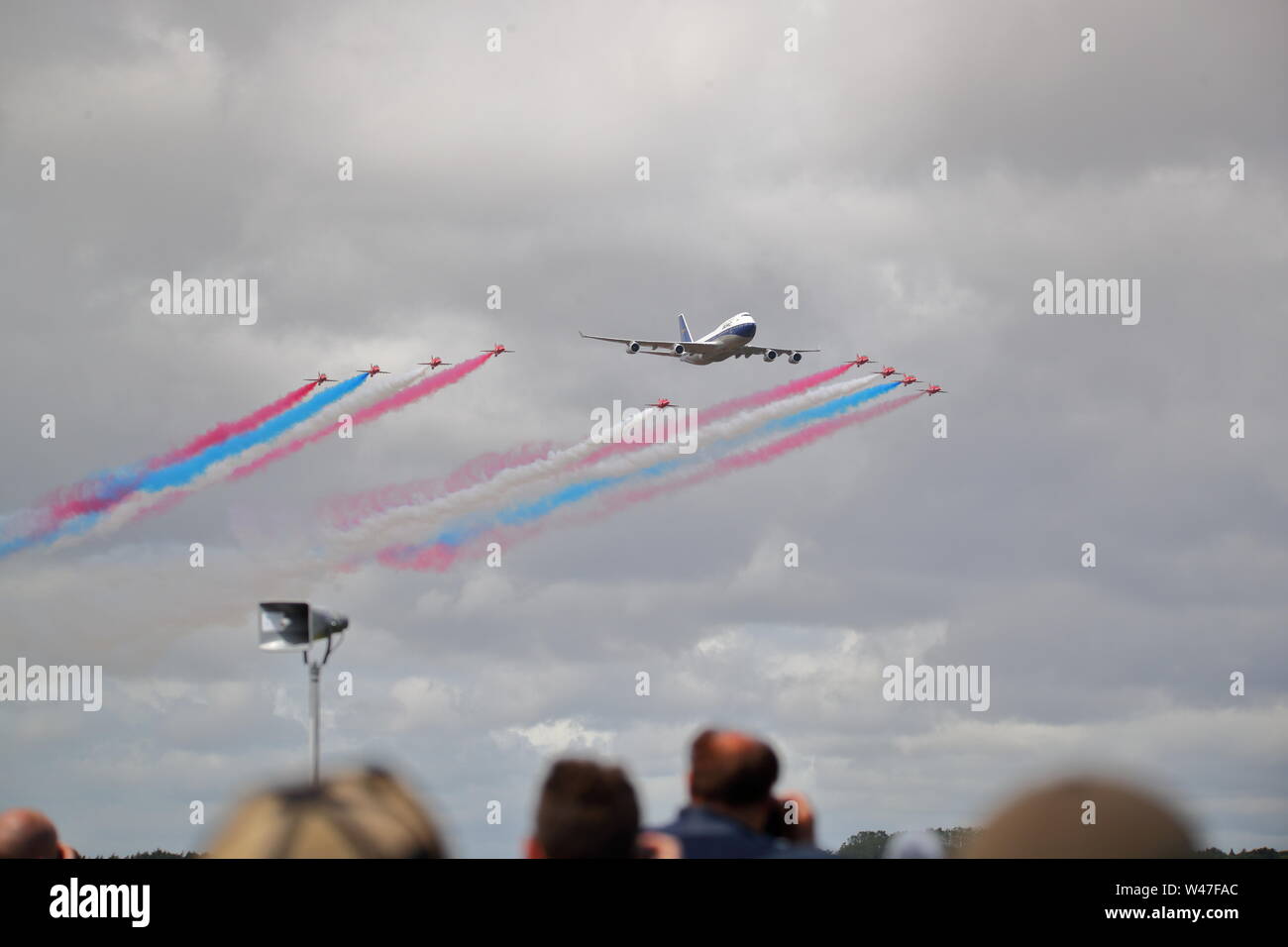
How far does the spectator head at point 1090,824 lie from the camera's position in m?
8.23

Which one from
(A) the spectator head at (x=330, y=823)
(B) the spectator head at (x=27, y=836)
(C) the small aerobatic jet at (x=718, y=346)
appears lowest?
(B) the spectator head at (x=27, y=836)

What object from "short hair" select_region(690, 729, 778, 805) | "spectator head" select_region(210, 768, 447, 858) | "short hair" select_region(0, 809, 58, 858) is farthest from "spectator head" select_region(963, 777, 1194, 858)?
"short hair" select_region(0, 809, 58, 858)

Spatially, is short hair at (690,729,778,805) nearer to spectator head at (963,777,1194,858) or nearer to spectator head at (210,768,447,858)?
spectator head at (963,777,1194,858)

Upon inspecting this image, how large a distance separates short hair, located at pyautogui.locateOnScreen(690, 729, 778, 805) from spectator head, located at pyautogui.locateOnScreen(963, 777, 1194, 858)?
4.27 metres

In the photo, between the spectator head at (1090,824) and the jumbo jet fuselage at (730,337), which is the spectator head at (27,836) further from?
the jumbo jet fuselage at (730,337)

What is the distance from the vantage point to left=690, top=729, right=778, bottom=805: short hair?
42.6ft

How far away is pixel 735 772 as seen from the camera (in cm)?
1298

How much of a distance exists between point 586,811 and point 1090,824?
3.91 metres

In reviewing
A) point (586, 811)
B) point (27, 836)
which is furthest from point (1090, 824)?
point (27, 836)

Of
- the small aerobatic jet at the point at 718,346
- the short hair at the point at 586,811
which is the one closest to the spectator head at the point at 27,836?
the short hair at the point at 586,811

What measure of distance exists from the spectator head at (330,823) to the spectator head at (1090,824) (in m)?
3.89

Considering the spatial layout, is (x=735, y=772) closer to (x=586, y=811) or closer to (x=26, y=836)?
(x=586, y=811)
